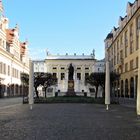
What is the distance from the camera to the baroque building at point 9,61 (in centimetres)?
7306

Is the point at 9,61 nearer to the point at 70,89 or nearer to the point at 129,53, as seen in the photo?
the point at 70,89

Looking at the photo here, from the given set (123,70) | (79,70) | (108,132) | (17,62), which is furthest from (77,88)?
(108,132)

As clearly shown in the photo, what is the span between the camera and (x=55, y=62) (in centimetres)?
13600

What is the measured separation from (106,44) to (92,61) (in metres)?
15.4

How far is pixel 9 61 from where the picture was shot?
81.8 meters

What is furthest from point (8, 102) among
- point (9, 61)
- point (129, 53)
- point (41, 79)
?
point (9, 61)

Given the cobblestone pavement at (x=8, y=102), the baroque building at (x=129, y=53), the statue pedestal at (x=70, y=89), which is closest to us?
the cobblestone pavement at (x=8, y=102)

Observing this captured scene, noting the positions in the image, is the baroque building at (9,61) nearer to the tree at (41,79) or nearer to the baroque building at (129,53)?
the tree at (41,79)

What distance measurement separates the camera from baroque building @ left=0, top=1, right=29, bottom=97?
73.1 m

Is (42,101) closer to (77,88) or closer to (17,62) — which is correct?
(17,62)

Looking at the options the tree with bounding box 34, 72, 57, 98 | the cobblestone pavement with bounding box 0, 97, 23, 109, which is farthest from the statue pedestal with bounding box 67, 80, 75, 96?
the cobblestone pavement with bounding box 0, 97, 23, 109

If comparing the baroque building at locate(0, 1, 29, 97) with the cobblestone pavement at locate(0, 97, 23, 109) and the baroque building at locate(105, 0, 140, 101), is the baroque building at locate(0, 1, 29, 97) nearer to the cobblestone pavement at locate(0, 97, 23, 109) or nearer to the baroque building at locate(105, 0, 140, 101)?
the cobblestone pavement at locate(0, 97, 23, 109)

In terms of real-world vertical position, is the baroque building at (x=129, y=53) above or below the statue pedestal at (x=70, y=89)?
above

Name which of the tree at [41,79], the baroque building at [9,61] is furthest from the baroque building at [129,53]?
the baroque building at [9,61]
